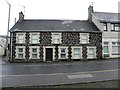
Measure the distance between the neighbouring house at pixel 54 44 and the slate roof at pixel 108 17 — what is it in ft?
8.70

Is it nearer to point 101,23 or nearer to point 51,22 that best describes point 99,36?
point 101,23

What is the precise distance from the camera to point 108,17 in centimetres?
2727

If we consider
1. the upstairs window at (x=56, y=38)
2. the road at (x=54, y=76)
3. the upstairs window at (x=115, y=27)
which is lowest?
the road at (x=54, y=76)

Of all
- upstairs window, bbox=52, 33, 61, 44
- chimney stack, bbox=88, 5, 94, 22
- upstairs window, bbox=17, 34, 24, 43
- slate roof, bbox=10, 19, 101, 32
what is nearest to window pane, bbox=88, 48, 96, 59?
slate roof, bbox=10, 19, 101, 32

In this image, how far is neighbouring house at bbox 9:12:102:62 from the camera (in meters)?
23.9

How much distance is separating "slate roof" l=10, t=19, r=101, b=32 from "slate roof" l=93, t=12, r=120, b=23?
1.81 metres

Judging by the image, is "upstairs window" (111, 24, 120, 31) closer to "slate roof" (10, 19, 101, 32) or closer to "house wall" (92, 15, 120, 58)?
"house wall" (92, 15, 120, 58)

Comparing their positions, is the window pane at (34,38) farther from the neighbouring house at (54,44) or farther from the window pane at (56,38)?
the window pane at (56,38)

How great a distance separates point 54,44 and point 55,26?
358 centimetres

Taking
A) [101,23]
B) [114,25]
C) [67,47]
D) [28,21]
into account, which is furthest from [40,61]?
[114,25]

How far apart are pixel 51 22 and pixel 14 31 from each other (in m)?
6.91

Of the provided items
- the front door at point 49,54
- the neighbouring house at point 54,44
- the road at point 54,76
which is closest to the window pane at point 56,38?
the neighbouring house at point 54,44

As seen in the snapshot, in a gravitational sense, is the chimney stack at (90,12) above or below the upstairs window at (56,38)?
above

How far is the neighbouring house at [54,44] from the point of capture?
23906 mm
